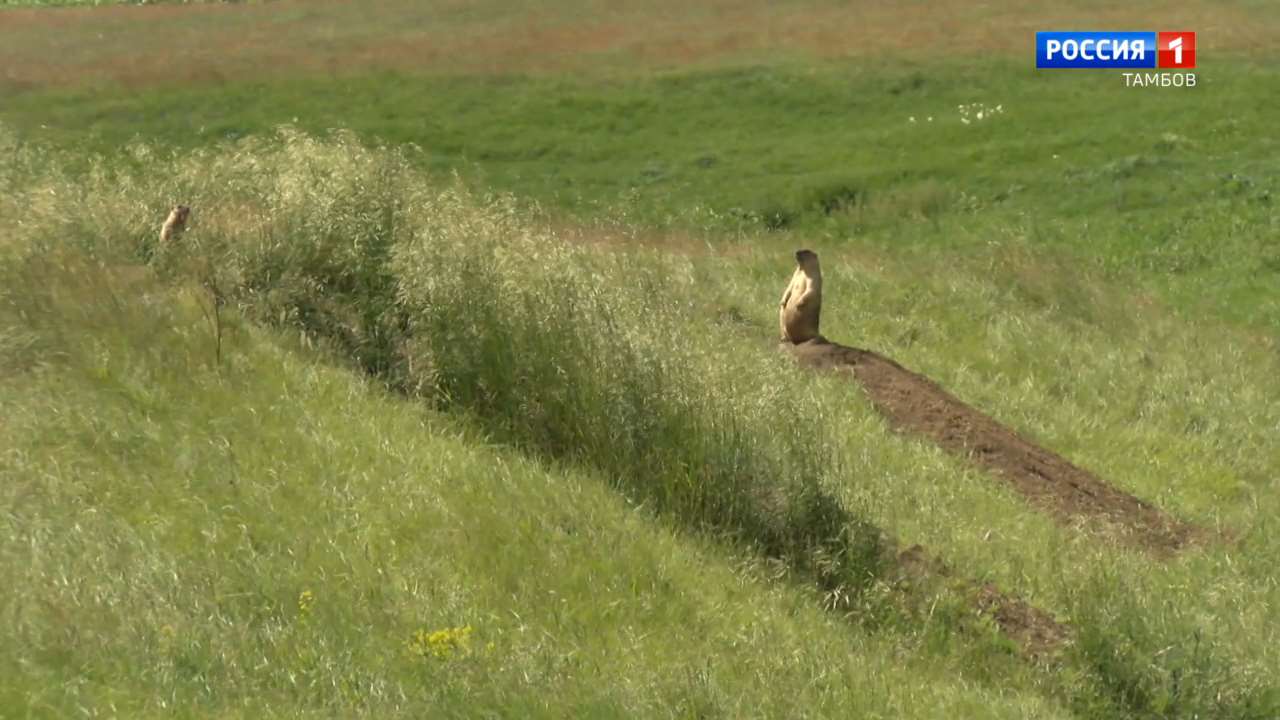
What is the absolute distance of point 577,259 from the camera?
1102 cm

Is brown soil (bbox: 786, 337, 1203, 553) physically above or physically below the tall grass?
below

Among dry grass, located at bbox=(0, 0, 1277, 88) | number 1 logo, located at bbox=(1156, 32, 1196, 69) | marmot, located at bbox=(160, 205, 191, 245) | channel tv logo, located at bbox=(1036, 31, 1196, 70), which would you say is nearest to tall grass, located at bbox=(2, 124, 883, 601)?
marmot, located at bbox=(160, 205, 191, 245)

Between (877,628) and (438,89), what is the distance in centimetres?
3075

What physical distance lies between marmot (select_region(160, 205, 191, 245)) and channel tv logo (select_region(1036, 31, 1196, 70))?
32.5 metres

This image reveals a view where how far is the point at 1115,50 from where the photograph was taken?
41906 mm

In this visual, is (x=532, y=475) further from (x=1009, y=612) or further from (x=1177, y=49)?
(x=1177, y=49)

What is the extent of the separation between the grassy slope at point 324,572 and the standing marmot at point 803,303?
473cm

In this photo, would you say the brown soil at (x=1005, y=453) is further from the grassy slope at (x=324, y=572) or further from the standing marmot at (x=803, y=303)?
the grassy slope at (x=324, y=572)

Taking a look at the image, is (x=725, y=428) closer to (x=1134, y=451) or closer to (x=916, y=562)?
(x=916, y=562)

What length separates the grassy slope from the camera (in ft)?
19.8

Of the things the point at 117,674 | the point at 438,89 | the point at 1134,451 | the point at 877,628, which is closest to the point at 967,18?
the point at 438,89

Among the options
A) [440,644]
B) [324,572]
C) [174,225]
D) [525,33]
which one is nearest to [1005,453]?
[174,225]

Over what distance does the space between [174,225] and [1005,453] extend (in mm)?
6152

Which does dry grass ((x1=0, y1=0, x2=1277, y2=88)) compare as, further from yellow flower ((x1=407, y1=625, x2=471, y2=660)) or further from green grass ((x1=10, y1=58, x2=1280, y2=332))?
yellow flower ((x1=407, y1=625, x2=471, y2=660))
